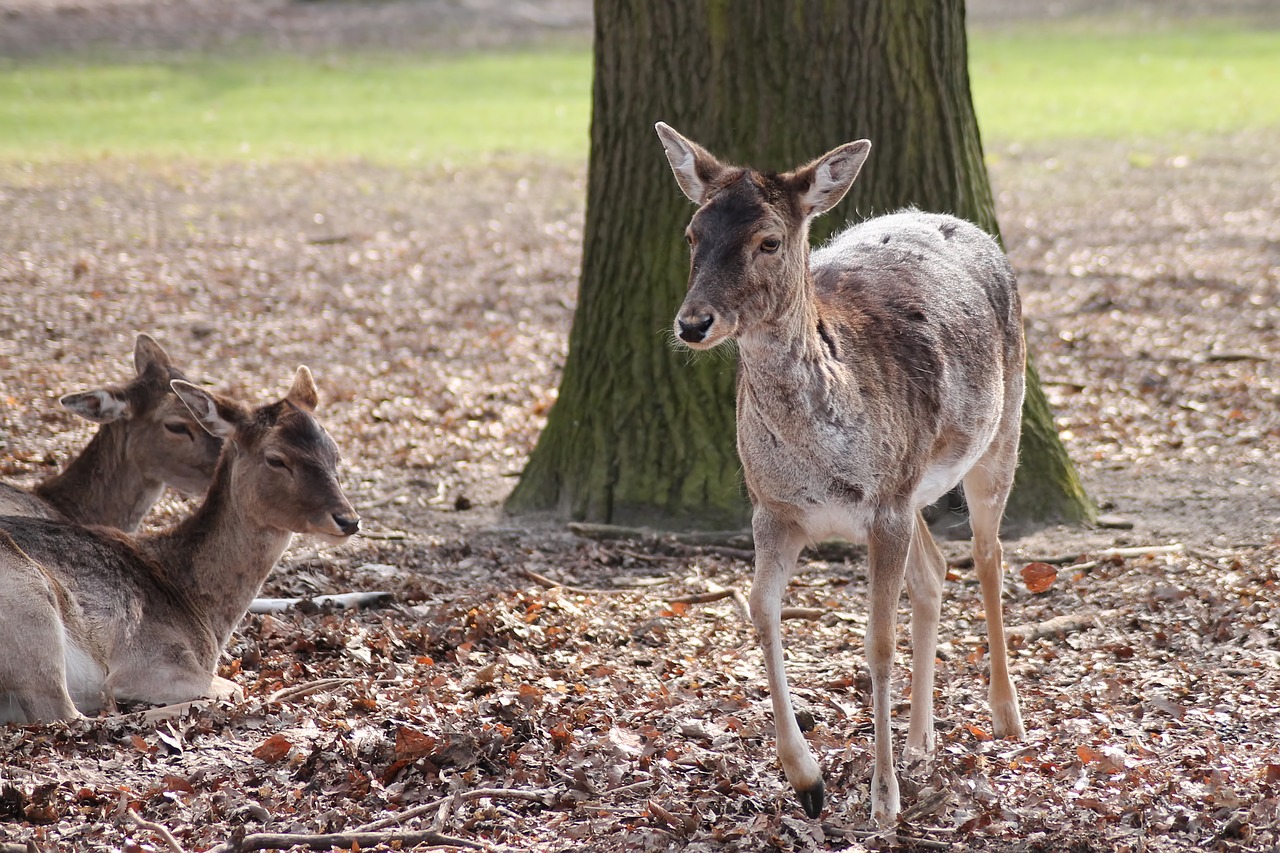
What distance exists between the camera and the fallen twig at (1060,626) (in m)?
6.77

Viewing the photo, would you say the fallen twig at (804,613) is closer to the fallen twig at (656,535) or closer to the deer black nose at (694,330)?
the fallen twig at (656,535)

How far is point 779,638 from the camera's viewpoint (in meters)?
4.96

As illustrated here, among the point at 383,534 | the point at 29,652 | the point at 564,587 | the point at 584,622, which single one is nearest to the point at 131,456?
the point at 383,534

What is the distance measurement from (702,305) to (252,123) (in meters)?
18.7

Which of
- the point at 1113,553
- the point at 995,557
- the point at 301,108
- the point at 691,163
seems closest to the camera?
Answer: the point at 691,163

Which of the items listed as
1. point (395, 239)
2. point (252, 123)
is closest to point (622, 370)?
point (395, 239)

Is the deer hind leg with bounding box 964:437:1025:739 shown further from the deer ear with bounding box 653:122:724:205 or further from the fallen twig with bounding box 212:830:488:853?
the fallen twig with bounding box 212:830:488:853

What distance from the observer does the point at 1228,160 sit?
18938 mm

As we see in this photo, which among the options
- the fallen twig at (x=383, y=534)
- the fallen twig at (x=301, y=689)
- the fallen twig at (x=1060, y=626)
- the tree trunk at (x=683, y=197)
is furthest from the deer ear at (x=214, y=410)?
the fallen twig at (x=1060, y=626)

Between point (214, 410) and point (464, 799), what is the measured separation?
A: 2.30 meters

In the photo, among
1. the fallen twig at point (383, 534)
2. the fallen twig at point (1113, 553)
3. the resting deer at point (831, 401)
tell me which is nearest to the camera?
the resting deer at point (831, 401)

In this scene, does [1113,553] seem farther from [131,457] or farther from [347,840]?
[131,457]

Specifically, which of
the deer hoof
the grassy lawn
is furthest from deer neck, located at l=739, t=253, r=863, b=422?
the grassy lawn

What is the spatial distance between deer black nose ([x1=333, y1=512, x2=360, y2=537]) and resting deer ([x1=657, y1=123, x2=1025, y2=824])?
1859 millimetres
